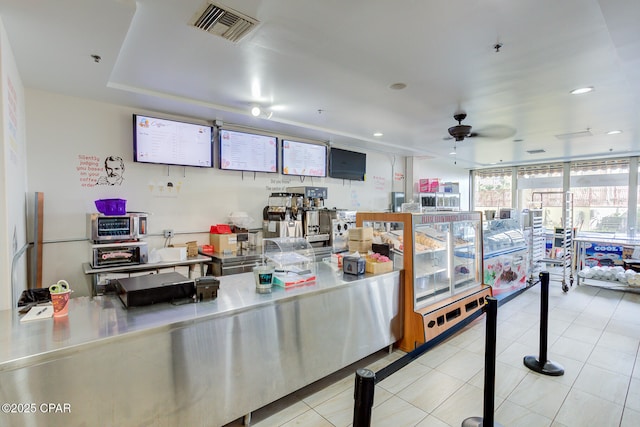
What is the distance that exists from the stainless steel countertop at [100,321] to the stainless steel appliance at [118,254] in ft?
4.71

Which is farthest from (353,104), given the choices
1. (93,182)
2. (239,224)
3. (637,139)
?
(637,139)

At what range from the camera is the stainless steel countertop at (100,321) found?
1.35 meters

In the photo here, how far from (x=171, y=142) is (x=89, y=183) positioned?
1.05 metres

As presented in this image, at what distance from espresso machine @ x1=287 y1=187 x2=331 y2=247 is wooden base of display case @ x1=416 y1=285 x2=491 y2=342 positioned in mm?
2232

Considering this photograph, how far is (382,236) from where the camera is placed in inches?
136

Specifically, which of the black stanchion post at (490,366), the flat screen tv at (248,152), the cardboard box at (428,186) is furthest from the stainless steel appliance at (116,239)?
the cardboard box at (428,186)

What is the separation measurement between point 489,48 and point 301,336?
2.75 metres

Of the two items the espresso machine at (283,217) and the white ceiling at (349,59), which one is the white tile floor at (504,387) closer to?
the espresso machine at (283,217)

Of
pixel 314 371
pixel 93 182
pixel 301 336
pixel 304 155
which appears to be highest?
pixel 304 155

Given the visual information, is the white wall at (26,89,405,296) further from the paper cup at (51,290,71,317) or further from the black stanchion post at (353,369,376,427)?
the black stanchion post at (353,369,376,427)

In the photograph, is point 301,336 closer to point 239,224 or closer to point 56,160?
point 239,224

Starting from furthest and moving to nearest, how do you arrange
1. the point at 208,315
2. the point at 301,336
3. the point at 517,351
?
the point at 517,351, the point at 301,336, the point at 208,315

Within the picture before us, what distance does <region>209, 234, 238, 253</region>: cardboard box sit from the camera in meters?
4.18

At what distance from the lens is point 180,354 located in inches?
66.7
